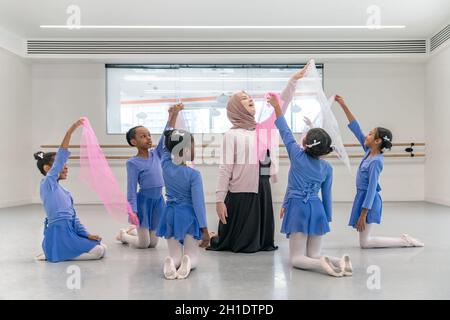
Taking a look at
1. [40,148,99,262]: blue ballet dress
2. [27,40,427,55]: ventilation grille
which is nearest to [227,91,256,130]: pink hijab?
[40,148,99,262]: blue ballet dress

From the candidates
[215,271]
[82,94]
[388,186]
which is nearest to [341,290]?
[215,271]

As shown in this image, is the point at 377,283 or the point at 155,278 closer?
the point at 377,283

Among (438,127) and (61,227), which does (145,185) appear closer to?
(61,227)

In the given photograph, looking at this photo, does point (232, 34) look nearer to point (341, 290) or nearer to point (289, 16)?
point (289, 16)

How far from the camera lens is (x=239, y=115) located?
339 centimetres

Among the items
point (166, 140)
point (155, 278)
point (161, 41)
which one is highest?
point (161, 41)

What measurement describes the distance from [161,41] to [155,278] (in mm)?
5786

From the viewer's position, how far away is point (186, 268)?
260 cm

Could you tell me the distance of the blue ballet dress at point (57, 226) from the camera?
299 cm

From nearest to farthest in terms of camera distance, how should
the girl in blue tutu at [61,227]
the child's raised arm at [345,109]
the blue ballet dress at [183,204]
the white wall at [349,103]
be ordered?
the blue ballet dress at [183,204] < the girl in blue tutu at [61,227] < the child's raised arm at [345,109] < the white wall at [349,103]

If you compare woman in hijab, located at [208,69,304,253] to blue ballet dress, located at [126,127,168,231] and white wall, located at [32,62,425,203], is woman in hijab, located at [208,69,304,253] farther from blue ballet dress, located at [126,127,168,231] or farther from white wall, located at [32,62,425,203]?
white wall, located at [32,62,425,203]

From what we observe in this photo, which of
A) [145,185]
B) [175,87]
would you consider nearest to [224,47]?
[175,87]

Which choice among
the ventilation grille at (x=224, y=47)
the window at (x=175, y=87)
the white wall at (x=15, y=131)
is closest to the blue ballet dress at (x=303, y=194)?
the ventilation grille at (x=224, y=47)

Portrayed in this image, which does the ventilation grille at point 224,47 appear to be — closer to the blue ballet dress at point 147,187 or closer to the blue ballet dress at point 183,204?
the blue ballet dress at point 147,187
